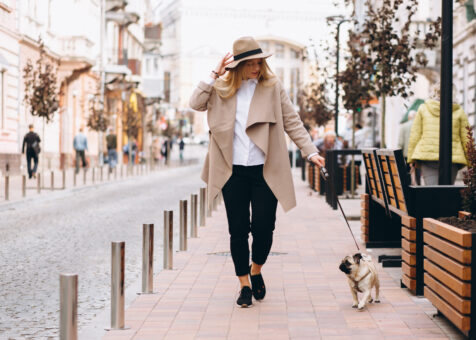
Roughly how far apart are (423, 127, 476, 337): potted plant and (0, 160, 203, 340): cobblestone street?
2.30m

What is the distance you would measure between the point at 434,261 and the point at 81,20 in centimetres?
3763

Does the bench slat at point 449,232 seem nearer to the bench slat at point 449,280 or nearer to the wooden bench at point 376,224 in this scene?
the bench slat at point 449,280

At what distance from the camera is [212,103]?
6.61 metres

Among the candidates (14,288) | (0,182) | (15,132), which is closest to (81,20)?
(15,132)

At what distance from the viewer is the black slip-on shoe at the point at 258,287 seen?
6758 millimetres

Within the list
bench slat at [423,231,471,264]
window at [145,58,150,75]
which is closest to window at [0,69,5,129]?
bench slat at [423,231,471,264]

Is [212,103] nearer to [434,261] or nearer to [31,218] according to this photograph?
[434,261]

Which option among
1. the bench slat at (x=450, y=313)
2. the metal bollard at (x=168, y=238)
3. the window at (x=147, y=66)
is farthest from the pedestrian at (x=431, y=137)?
the window at (x=147, y=66)

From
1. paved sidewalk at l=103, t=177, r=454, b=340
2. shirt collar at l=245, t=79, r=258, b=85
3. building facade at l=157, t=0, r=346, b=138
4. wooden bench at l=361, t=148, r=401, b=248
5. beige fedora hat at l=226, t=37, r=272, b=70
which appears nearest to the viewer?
paved sidewalk at l=103, t=177, r=454, b=340

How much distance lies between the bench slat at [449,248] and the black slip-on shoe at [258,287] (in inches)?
52.3

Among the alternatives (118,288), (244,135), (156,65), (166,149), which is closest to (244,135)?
(244,135)

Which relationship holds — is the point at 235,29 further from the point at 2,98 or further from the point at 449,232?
the point at 449,232

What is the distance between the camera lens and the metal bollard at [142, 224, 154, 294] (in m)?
7.04

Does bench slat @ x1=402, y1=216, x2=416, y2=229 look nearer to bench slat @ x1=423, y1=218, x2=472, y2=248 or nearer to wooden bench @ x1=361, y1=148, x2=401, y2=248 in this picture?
bench slat @ x1=423, y1=218, x2=472, y2=248
